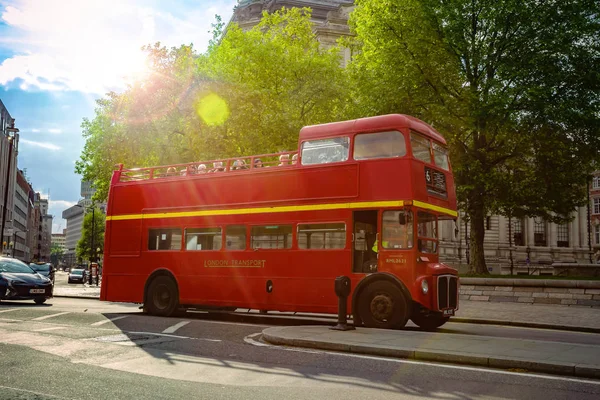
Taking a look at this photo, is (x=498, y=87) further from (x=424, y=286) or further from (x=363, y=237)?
(x=424, y=286)

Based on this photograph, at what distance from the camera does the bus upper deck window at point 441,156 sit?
1458cm

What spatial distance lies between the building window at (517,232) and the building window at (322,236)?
189 ft

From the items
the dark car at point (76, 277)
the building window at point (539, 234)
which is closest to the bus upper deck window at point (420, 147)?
the dark car at point (76, 277)

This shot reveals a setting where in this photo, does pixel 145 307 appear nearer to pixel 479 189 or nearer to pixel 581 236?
A: pixel 479 189

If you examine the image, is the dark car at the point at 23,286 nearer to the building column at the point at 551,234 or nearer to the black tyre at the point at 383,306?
the black tyre at the point at 383,306

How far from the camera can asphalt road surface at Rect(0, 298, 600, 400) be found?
6.79 meters

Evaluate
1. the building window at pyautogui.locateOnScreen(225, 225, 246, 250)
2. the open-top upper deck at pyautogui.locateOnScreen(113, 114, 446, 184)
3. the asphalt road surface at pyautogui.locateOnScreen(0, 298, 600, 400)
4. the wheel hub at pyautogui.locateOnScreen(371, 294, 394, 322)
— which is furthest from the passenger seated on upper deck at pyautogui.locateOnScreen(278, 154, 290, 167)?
the asphalt road surface at pyautogui.locateOnScreen(0, 298, 600, 400)

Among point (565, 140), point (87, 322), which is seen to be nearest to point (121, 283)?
point (87, 322)

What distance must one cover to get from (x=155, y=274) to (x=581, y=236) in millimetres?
66213

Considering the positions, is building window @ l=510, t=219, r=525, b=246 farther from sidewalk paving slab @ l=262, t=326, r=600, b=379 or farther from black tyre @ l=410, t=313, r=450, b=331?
sidewalk paving slab @ l=262, t=326, r=600, b=379

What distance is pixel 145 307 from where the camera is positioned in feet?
56.6

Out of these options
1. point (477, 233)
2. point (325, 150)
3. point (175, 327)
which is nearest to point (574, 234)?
point (477, 233)

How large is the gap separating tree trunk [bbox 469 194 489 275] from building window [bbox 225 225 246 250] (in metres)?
16.4

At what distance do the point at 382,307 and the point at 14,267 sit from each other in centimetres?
1488
